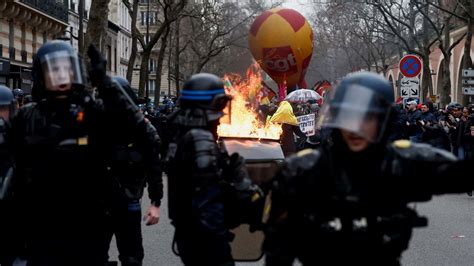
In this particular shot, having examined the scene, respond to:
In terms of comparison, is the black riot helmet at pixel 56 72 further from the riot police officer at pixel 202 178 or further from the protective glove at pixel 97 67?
the riot police officer at pixel 202 178

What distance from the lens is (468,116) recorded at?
18.8 meters

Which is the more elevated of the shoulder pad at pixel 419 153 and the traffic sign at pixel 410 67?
the traffic sign at pixel 410 67

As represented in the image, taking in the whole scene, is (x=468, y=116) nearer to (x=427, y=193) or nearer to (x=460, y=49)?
(x=427, y=193)

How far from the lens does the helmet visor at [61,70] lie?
193 inches

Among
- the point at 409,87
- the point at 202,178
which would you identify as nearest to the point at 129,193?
the point at 202,178

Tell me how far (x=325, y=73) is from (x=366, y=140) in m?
121

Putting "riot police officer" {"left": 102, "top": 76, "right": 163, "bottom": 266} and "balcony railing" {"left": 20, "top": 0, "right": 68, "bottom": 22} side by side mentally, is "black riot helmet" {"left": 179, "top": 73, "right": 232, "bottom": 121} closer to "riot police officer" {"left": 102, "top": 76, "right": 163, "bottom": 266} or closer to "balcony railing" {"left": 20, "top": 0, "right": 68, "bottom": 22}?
"riot police officer" {"left": 102, "top": 76, "right": 163, "bottom": 266}

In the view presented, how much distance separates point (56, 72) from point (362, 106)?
1.82 meters

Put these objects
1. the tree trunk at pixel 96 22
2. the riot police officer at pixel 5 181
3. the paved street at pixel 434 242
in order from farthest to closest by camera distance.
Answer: the tree trunk at pixel 96 22
the paved street at pixel 434 242
the riot police officer at pixel 5 181

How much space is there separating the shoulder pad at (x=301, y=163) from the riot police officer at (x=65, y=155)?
1237 mm

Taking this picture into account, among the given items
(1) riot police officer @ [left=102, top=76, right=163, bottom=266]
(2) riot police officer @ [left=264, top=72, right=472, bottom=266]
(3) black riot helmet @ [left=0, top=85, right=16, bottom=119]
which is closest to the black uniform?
(2) riot police officer @ [left=264, top=72, right=472, bottom=266]

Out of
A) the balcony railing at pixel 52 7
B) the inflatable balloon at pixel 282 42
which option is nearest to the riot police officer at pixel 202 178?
the inflatable balloon at pixel 282 42

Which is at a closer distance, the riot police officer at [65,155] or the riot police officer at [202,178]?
the riot police officer at [65,155]

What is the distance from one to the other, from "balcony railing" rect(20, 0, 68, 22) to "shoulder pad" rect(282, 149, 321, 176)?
40164mm
